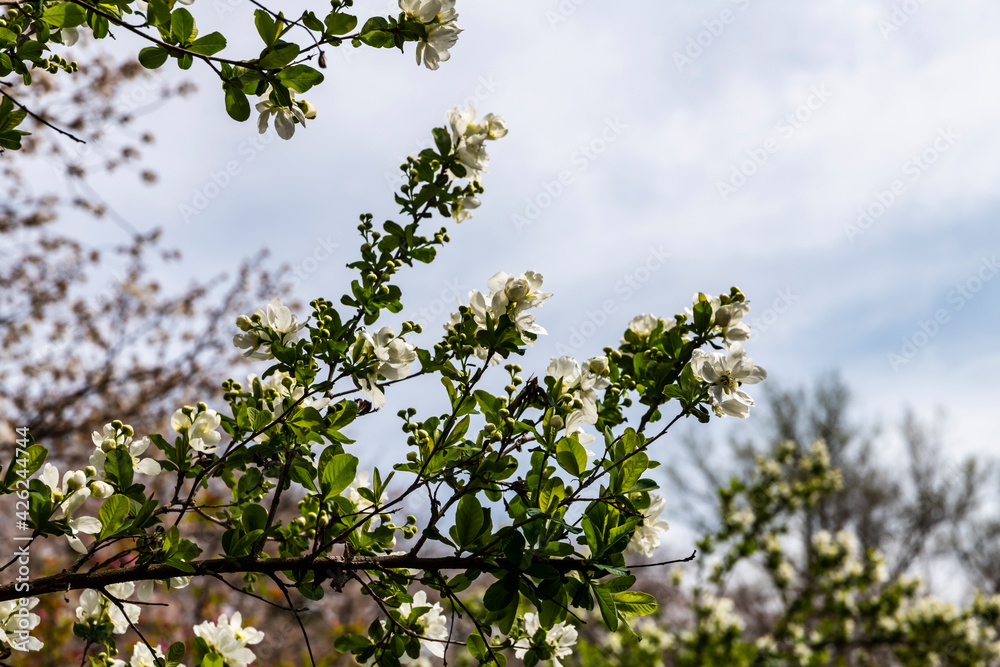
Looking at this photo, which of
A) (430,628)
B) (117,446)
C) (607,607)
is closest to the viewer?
(607,607)

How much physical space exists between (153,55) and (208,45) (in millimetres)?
120

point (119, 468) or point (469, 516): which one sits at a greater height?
point (119, 468)

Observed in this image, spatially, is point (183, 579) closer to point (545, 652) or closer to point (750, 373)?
point (545, 652)

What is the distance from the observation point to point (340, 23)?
125cm

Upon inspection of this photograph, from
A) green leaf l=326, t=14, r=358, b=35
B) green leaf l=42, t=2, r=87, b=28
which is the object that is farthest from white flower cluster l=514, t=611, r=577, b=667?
green leaf l=42, t=2, r=87, b=28

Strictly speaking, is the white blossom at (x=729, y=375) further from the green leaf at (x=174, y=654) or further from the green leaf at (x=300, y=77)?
the green leaf at (x=174, y=654)

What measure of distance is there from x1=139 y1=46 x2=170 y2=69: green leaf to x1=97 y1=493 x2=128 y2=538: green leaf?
2.78 feet

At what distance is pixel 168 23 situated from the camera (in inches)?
49.8

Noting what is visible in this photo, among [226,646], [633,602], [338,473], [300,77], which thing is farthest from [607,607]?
[300,77]

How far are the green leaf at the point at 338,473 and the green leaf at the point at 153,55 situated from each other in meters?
0.86

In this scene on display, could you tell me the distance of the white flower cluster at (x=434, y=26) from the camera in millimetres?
1322

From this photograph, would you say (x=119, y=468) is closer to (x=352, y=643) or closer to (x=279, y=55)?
(x=352, y=643)

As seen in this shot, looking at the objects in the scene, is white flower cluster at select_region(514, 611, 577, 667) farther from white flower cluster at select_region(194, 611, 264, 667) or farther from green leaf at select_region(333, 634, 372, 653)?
white flower cluster at select_region(194, 611, 264, 667)

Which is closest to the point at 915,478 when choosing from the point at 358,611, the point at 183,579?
the point at 358,611
